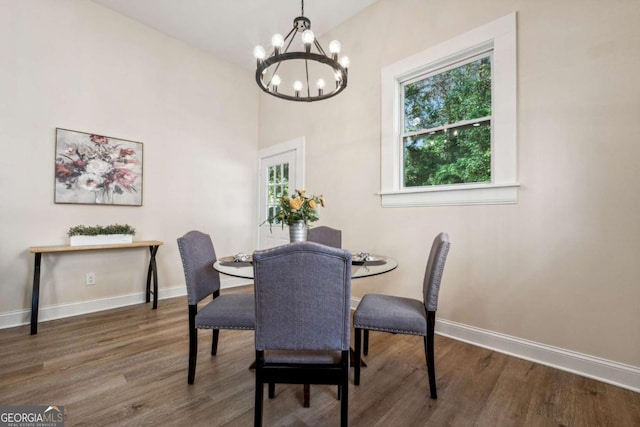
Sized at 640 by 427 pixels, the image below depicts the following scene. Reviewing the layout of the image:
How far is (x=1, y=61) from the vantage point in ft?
8.50

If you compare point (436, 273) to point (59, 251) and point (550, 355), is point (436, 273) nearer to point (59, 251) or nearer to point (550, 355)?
point (550, 355)

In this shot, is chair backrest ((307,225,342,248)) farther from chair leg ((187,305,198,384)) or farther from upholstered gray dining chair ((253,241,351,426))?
upholstered gray dining chair ((253,241,351,426))

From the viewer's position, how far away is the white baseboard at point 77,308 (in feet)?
8.70

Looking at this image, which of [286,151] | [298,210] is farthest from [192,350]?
[286,151]

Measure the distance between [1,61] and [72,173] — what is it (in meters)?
1.11

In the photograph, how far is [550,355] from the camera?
1.95m

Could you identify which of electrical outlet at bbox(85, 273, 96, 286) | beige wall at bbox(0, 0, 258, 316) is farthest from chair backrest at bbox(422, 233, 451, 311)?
electrical outlet at bbox(85, 273, 96, 286)

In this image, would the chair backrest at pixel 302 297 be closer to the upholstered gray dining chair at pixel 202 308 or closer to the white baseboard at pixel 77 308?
the upholstered gray dining chair at pixel 202 308

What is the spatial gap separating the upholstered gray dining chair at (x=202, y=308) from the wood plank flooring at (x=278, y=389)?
27 centimetres

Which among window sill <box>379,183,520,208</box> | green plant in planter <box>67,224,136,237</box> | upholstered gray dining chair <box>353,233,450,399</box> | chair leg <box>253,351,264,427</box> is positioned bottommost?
chair leg <box>253,351,264,427</box>

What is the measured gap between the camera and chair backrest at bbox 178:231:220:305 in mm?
1752

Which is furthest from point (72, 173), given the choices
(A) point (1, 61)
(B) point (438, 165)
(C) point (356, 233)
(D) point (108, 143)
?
(B) point (438, 165)

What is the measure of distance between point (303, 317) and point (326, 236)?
4.82 feet

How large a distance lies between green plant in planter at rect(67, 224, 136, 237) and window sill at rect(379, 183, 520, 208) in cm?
285
